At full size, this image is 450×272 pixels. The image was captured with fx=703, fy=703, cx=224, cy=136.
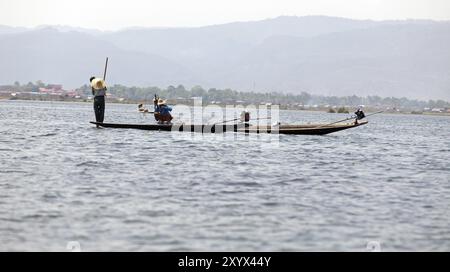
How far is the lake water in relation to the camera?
16.0m

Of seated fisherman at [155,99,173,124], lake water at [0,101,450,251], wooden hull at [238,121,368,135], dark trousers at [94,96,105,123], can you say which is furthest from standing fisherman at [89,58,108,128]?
wooden hull at [238,121,368,135]

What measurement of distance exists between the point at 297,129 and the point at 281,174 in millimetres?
19405

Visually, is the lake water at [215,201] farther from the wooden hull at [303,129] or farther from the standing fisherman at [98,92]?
the wooden hull at [303,129]

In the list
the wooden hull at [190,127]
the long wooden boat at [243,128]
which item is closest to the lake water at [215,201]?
the wooden hull at [190,127]

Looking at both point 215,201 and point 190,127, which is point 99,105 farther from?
point 215,201

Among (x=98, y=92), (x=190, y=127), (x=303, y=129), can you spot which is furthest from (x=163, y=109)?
(x=303, y=129)

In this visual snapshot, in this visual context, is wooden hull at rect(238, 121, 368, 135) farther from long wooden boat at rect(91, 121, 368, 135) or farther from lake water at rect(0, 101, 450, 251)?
→ lake water at rect(0, 101, 450, 251)

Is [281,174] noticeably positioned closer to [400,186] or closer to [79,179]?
[400,186]

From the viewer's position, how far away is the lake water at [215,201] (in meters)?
16.0

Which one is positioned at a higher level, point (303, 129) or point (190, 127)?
point (190, 127)

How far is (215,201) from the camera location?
2070 centimetres

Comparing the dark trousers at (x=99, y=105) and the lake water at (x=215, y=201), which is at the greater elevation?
the dark trousers at (x=99, y=105)

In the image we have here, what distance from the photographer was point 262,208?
779 inches
